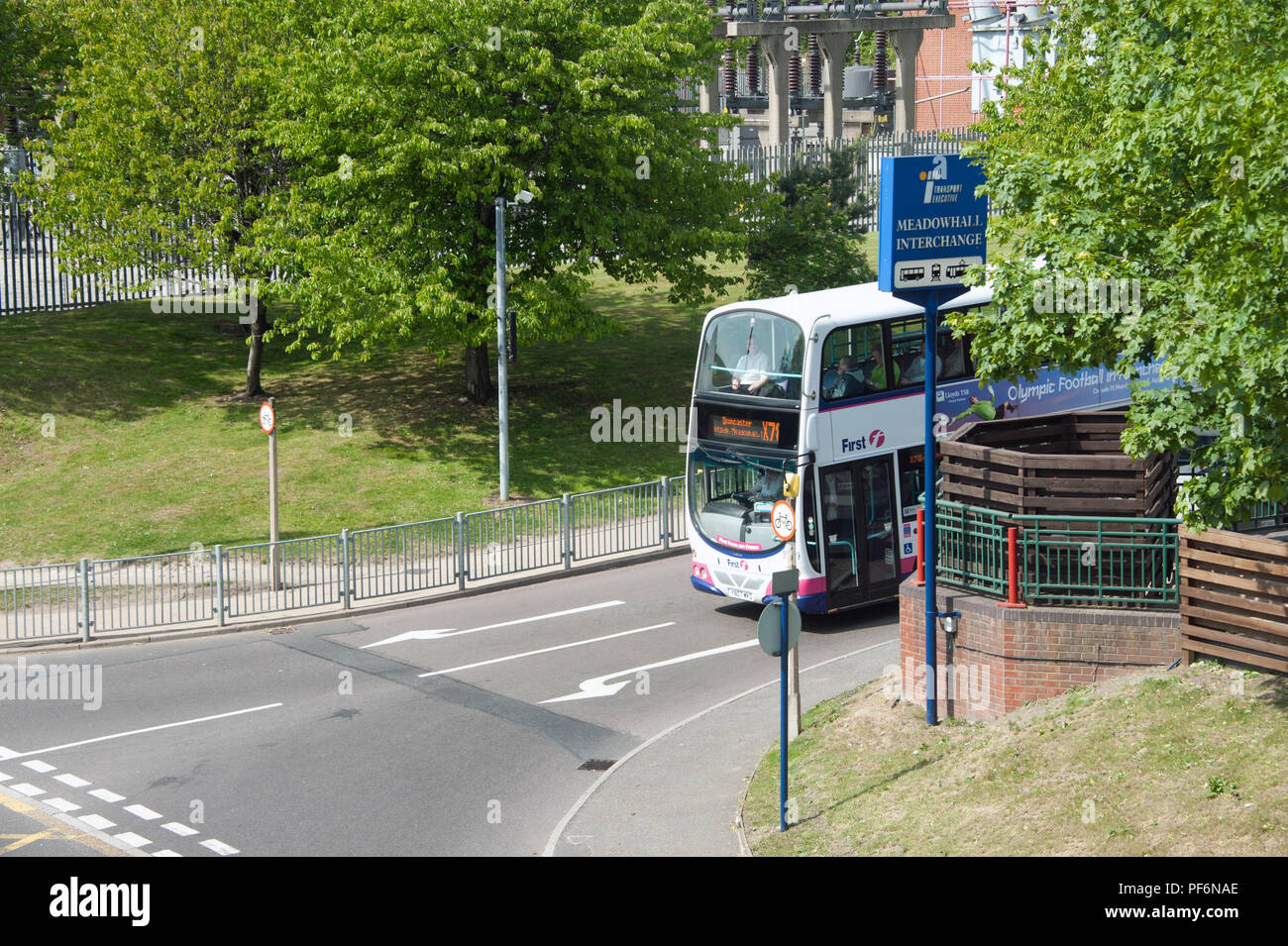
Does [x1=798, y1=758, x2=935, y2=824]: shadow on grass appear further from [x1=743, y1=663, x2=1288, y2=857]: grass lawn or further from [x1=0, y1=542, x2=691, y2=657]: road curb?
[x1=0, y1=542, x2=691, y2=657]: road curb

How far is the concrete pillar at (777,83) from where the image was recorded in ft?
167

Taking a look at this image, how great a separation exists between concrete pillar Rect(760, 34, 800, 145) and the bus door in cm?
3246

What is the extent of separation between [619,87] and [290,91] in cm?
669

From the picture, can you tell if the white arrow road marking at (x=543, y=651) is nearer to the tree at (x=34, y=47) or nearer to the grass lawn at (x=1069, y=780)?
the grass lawn at (x=1069, y=780)

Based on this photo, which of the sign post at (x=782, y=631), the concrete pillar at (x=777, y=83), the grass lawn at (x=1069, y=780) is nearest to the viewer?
the grass lawn at (x=1069, y=780)

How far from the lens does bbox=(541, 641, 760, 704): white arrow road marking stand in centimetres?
1802

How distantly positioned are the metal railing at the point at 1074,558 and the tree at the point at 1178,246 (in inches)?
A: 52.6

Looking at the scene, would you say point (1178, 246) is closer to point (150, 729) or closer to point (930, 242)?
point (930, 242)

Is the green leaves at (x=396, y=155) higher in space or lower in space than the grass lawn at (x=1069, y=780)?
higher

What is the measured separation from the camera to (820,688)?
57.3 feet

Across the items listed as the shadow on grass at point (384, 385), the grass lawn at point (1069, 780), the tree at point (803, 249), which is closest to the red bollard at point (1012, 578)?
the grass lawn at point (1069, 780)

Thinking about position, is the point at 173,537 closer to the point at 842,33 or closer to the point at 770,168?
the point at 770,168

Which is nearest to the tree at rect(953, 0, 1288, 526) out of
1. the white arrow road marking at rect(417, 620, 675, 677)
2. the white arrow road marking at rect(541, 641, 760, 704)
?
the white arrow road marking at rect(541, 641, 760, 704)

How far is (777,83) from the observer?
170 ft
